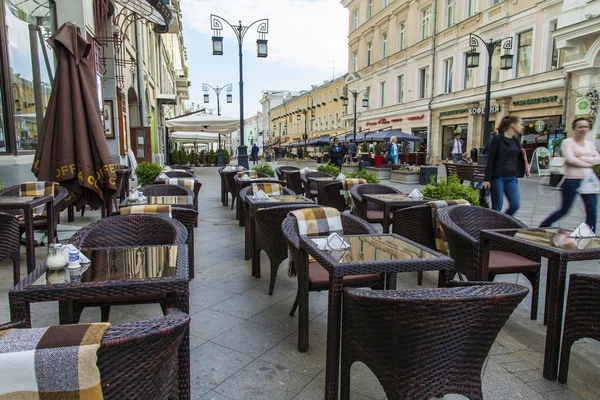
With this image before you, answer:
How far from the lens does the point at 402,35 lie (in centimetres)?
2981

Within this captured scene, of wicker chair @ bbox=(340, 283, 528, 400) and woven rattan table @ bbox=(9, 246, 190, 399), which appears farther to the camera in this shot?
woven rattan table @ bbox=(9, 246, 190, 399)

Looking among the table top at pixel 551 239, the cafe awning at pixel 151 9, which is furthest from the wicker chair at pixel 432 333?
the cafe awning at pixel 151 9

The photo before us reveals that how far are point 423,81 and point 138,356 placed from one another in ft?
94.7

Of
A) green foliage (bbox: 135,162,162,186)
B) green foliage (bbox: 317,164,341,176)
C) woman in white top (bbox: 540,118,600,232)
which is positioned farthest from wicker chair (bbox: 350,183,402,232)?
green foliage (bbox: 135,162,162,186)

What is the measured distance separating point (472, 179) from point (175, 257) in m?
8.58

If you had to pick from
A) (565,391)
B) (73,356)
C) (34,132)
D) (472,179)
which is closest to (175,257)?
(73,356)

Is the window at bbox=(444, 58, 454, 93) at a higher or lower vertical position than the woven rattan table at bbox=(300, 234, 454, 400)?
higher

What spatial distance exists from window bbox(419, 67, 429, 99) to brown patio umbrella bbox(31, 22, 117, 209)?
2556cm

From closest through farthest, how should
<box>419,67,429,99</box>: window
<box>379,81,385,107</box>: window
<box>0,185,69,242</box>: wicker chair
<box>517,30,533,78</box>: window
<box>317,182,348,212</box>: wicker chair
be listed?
1. <box>0,185,69,242</box>: wicker chair
2. <box>317,182,348,212</box>: wicker chair
3. <box>517,30,533,78</box>: window
4. <box>419,67,429,99</box>: window
5. <box>379,81,385,107</box>: window

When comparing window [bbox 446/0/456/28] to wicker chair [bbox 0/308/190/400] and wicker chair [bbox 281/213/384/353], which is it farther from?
wicker chair [bbox 0/308/190/400]

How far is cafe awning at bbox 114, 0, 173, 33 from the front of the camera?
863 cm

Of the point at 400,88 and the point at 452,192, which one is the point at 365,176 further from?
the point at 400,88

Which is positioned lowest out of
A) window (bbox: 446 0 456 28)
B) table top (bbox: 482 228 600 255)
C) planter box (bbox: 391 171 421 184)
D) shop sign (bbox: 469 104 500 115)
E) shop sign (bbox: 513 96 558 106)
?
planter box (bbox: 391 171 421 184)

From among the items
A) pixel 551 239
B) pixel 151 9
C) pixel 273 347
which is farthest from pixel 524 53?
pixel 273 347
